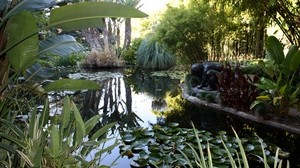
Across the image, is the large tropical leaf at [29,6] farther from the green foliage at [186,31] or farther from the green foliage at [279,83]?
the green foliage at [186,31]

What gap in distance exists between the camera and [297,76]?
15.6 feet

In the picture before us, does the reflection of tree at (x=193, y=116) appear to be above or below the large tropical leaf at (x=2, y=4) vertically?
below

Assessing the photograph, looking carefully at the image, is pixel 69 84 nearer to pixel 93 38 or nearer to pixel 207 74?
pixel 207 74

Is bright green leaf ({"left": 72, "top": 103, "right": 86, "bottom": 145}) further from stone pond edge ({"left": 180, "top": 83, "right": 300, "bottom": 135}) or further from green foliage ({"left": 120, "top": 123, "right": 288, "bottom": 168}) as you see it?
stone pond edge ({"left": 180, "top": 83, "right": 300, "bottom": 135})

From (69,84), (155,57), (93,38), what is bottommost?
(69,84)

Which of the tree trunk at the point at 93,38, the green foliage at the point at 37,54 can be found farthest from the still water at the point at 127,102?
the tree trunk at the point at 93,38

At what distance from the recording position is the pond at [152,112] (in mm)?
3492

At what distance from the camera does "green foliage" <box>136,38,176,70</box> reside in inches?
470

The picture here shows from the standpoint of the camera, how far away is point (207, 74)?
5.82m

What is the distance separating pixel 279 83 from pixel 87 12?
140 inches

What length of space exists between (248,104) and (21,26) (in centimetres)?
383

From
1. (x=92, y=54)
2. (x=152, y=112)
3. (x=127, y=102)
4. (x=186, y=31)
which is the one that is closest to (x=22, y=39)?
(x=152, y=112)

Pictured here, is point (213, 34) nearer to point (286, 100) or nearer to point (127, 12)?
point (286, 100)

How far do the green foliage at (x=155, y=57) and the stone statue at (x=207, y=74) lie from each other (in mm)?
5251
